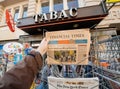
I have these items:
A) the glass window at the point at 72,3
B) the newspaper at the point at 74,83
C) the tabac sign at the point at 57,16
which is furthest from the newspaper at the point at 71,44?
the glass window at the point at 72,3

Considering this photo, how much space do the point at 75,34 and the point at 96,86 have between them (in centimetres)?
50

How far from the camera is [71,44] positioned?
4.13 ft

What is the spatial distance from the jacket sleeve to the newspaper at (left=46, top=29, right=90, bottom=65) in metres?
0.50

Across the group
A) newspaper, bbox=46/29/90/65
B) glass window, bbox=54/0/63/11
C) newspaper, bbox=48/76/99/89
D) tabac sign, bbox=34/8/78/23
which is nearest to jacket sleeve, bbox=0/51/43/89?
newspaper, bbox=46/29/90/65

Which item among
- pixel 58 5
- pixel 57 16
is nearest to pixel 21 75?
pixel 57 16

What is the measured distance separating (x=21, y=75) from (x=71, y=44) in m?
0.66

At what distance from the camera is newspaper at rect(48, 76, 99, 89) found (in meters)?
1.25

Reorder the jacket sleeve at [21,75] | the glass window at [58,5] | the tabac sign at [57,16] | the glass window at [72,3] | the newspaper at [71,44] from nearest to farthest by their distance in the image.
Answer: the jacket sleeve at [21,75], the newspaper at [71,44], the tabac sign at [57,16], the glass window at [72,3], the glass window at [58,5]

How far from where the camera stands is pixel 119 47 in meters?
1.70

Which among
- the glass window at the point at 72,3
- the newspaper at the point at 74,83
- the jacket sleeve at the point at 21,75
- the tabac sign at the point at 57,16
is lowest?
the newspaper at the point at 74,83

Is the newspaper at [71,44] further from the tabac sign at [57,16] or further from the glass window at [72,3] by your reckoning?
the glass window at [72,3]

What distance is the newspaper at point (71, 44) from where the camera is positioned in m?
1.24

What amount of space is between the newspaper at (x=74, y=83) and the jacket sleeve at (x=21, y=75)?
2.06 feet

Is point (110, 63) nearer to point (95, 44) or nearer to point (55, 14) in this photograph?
point (95, 44)
